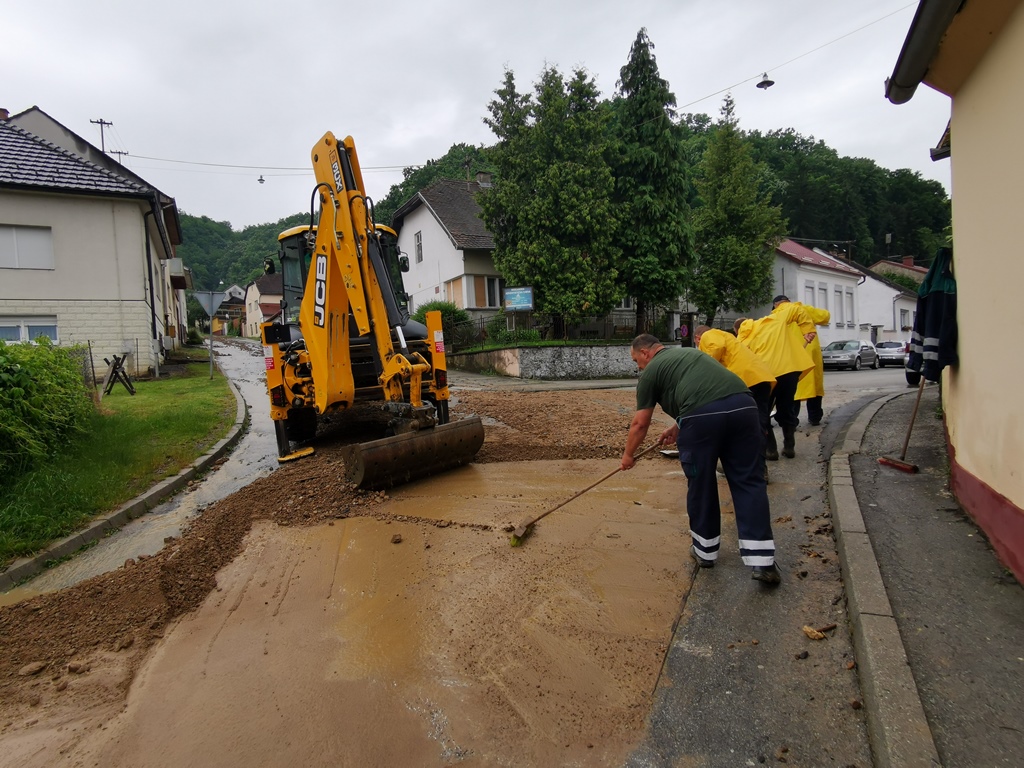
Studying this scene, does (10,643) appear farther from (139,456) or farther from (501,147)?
(501,147)

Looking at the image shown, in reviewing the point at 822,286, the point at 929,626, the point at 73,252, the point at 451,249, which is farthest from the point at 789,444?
the point at 822,286

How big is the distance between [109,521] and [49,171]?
647 inches

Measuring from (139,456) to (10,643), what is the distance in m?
4.30

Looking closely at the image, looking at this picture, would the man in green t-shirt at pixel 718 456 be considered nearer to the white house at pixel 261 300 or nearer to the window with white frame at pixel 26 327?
the window with white frame at pixel 26 327

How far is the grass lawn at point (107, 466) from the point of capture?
504 cm

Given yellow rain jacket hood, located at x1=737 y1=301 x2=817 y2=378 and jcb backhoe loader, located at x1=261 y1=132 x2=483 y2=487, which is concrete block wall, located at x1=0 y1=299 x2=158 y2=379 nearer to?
jcb backhoe loader, located at x1=261 y1=132 x2=483 y2=487

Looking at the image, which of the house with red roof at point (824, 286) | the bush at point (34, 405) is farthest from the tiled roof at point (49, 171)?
the house with red roof at point (824, 286)

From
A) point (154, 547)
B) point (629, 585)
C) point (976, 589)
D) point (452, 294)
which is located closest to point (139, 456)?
point (154, 547)

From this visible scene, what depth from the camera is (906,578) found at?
346cm

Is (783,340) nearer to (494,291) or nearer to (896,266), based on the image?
(494,291)

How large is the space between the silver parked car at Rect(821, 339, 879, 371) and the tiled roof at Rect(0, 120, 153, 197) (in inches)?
1084

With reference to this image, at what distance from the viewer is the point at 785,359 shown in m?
6.64

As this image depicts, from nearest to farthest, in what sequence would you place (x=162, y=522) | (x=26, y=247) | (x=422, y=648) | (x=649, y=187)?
(x=422, y=648), (x=162, y=522), (x=26, y=247), (x=649, y=187)

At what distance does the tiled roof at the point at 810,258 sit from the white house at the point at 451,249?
18341mm
